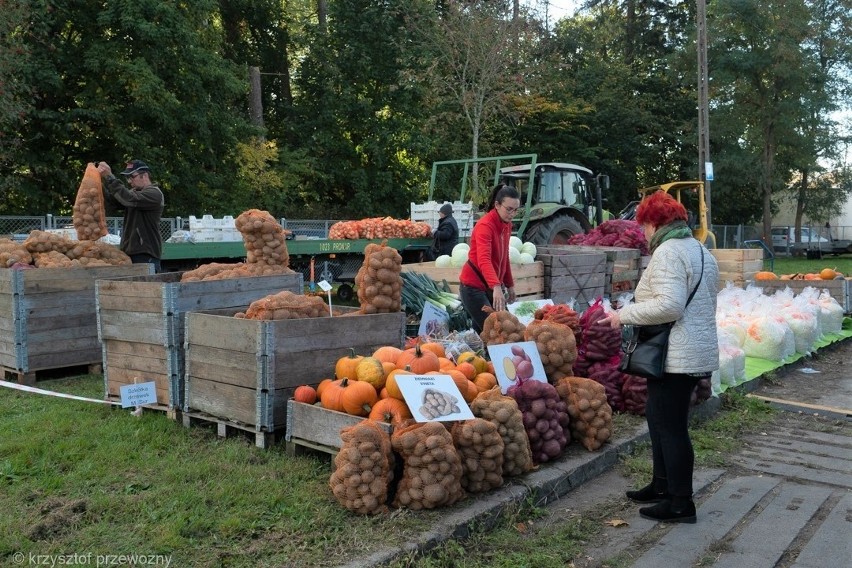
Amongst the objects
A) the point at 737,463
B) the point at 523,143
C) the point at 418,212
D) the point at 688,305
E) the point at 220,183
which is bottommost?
the point at 737,463

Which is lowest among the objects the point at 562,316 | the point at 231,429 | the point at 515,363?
the point at 231,429

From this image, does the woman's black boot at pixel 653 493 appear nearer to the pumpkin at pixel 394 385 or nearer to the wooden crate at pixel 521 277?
the pumpkin at pixel 394 385

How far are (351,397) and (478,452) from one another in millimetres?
789

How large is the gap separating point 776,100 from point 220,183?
23485 millimetres

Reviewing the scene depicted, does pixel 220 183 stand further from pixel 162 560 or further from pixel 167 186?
pixel 162 560

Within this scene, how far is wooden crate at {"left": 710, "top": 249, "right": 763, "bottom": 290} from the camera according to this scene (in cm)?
1185

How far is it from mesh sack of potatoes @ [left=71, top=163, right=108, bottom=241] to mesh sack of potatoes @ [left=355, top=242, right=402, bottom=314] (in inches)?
134

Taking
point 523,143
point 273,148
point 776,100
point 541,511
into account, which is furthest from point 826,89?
point 541,511

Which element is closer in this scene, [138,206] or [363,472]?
[363,472]

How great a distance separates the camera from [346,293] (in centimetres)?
1312

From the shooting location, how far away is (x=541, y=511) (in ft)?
13.3

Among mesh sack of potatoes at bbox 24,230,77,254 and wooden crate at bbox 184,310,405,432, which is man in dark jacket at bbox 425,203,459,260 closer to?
Result: mesh sack of potatoes at bbox 24,230,77,254


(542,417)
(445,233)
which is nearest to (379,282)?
(542,417)

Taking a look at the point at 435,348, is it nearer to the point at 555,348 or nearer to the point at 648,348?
the point at 555,348
